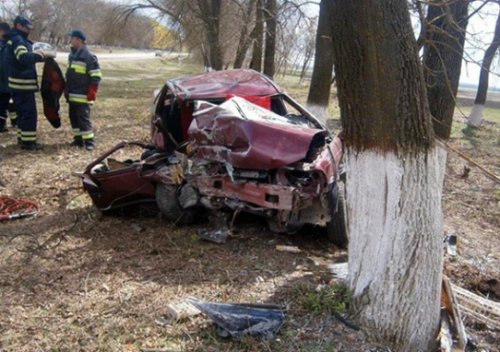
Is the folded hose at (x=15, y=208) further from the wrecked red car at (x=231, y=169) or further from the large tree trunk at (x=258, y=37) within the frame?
the large tree trunk at (x=258, y=37)

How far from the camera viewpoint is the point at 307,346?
107 inches

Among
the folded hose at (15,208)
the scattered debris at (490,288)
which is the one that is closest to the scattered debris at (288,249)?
the scattered debris at (490,288)

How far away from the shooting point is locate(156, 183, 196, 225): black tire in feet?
15.3

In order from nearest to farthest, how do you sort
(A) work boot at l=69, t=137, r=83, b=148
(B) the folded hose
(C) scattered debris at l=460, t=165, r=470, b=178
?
(B) the folded hose < (C) scattered debris at l=460, t=165, r=470, b=178 < (A) work boot at l=69, t=137, r=83, b=148

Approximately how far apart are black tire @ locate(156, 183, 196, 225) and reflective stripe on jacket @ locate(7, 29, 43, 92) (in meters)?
3.69

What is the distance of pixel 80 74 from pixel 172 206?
376 centimetres

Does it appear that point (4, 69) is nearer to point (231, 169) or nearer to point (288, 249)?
point (231, 169)

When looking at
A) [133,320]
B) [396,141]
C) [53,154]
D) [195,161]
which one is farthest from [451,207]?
[53,154]

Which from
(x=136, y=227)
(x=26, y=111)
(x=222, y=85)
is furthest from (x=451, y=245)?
(x=26, y=111)

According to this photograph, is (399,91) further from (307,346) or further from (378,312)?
(307,346)

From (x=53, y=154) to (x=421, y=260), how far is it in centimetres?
635

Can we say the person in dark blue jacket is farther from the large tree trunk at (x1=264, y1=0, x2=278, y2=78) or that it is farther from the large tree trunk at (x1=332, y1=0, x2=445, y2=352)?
the large tree trunk at (x1=332, y1=0, x2=445, y2=352)

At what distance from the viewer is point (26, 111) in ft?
23.4

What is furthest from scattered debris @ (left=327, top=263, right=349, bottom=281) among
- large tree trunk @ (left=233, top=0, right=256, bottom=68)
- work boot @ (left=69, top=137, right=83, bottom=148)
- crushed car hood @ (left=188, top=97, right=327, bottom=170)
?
large tree trunk @ (left=233, top=0, right=256, bottom=68)
